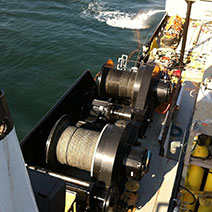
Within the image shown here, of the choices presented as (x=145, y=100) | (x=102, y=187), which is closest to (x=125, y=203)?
(x=102, y=187)

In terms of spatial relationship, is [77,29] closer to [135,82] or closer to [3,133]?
[135,82]

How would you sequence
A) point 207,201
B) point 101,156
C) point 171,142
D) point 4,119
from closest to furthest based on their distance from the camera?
point 4,119, point 101,156, point 207,201, point 171,142

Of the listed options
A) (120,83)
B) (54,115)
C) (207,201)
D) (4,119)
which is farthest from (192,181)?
(4,119)

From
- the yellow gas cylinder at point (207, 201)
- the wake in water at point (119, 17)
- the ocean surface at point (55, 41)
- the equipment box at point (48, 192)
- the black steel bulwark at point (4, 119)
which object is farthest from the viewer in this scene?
the wake in water at point (119, 17)

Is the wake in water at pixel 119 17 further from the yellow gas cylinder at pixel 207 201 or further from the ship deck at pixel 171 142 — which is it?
the yellow gas cylinder at pixel 207 201

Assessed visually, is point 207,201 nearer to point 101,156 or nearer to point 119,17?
point 101,156

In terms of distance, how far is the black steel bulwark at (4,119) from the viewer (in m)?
2.10

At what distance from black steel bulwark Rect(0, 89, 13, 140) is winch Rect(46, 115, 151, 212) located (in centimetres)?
358

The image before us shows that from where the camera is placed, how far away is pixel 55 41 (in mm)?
21703

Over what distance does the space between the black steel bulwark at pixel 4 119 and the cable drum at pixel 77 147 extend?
4067 mm

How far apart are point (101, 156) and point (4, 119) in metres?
3.78

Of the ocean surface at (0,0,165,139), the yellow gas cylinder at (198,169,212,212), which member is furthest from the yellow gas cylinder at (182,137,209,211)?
the ocean surface at (0,0,165,139)

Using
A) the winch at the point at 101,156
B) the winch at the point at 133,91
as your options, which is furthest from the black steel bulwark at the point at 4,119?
the winch at the point at 133,91

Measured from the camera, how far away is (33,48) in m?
20.4
